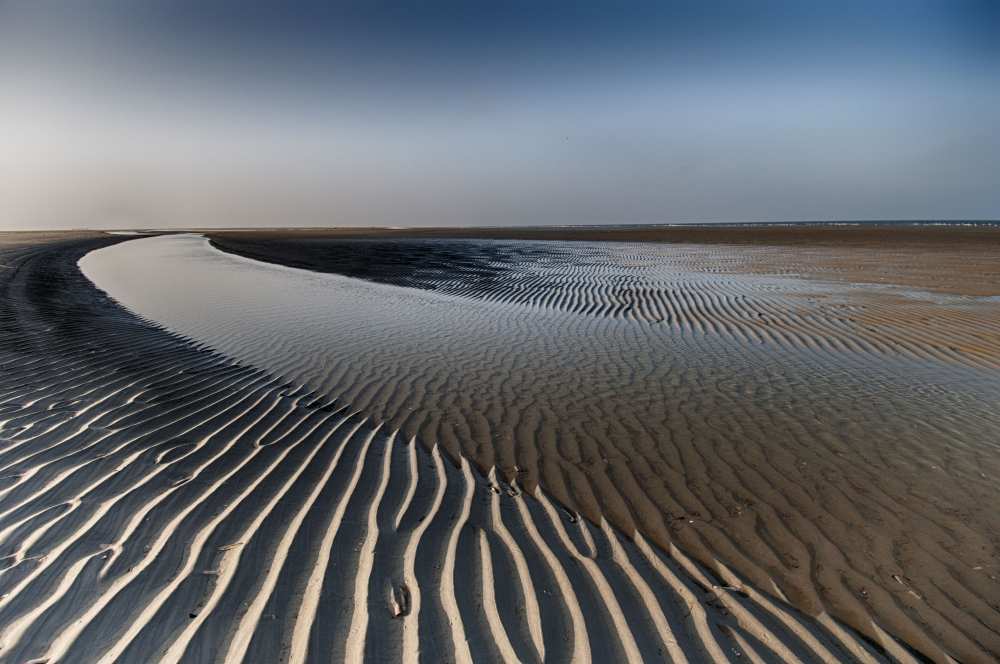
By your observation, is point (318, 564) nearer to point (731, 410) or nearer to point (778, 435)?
point (778, 435)

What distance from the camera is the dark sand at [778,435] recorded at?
11.0 ft

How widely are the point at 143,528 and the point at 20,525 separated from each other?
0.74 metres

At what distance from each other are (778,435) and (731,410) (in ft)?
2.37

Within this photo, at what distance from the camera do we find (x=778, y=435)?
542 centimetres

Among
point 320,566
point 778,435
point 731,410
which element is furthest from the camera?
point 731,410

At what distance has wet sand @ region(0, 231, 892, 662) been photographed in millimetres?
2545

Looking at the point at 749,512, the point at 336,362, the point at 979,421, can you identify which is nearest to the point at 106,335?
the point at 336,362

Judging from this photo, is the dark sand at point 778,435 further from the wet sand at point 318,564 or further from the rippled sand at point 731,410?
the wet sand at point 318,564

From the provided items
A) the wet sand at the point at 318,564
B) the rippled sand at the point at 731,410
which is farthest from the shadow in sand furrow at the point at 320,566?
the rippled sand at the point at 731,410

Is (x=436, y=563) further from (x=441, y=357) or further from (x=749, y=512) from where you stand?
(x=441, y=357)

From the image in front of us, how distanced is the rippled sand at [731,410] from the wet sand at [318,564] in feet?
1.25

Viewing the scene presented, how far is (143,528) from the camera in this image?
3.38m

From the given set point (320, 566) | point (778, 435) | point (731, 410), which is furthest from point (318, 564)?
point (731, 410)

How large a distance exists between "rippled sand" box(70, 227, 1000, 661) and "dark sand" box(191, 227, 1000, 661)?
2 cm
